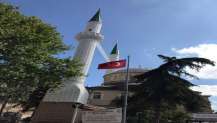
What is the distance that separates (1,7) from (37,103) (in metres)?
28.6

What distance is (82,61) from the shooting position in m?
50.0

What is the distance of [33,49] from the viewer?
88.8 ft

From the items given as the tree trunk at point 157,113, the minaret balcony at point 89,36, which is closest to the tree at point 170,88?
the tree trunk at point 157,113

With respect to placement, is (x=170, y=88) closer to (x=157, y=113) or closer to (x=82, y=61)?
(x=157, y=113)

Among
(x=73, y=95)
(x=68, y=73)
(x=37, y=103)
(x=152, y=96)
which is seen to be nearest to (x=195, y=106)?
(x=152, y=96)

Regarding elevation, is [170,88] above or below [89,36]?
below

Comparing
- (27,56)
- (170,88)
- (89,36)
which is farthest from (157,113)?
(89,36)

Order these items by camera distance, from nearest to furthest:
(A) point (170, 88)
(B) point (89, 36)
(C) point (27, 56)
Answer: (C) point (27, 56), (A) point (170, 88), (B) point (89, 36)

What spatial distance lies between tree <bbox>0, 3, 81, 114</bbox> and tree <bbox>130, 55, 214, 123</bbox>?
7116mm

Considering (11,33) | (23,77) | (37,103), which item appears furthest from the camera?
(37,103)

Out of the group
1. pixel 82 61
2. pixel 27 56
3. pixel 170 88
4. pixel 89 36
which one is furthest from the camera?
pixel 89 36

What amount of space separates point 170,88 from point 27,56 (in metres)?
13.0

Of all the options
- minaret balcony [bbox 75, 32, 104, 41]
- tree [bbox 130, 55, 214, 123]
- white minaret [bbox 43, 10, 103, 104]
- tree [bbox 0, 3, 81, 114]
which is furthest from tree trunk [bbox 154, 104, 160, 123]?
minaret balcony [bbox 75, 32, 104, 41]

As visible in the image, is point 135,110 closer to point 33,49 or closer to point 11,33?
point 33,49
